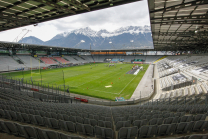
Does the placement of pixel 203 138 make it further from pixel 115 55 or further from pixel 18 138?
pixel 115 55

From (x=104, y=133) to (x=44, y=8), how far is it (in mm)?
12585

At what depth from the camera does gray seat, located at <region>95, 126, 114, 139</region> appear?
4447mm

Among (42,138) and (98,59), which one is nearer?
(42,138)

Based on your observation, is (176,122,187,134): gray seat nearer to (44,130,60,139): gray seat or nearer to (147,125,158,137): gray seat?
(147,125,158,137): gray seat

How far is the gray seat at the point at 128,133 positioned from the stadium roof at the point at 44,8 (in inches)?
357

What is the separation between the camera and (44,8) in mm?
11461

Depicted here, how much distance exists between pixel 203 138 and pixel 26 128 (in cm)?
561

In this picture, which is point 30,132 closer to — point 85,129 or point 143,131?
point 85,129

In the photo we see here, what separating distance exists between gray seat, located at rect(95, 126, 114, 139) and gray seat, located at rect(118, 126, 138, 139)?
348mm

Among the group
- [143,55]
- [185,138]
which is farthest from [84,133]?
[143,55]

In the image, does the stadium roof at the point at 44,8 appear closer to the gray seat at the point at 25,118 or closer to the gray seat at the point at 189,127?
the gray seat at the point at 25,118

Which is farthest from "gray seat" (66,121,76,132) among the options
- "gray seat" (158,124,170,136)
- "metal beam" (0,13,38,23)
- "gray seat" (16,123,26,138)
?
"metal beam" (0,13,38,23)

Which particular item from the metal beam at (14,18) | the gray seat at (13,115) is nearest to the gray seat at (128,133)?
the gray seat at (13,115)

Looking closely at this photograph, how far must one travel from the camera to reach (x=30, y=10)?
11859mm
